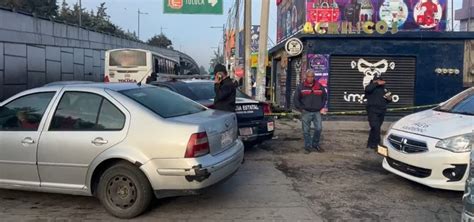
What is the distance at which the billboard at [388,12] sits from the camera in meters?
23.4

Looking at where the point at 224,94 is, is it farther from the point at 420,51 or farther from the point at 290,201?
the point at 420,51

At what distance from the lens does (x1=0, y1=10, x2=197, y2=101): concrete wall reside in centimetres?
2048

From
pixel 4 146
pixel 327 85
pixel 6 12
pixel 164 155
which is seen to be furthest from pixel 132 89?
pixel 6 12

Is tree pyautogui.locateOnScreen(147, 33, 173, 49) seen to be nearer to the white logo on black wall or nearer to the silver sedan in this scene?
the white logo on black wall

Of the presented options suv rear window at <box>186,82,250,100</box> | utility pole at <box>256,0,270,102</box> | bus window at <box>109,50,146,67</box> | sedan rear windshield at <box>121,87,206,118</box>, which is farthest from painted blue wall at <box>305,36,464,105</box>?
sedan rear windshield at <box>121,87,206,118</box>

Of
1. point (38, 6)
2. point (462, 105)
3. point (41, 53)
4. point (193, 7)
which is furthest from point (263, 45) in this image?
point (38, 6)

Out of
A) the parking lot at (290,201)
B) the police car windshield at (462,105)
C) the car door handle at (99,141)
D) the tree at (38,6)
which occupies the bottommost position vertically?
the parking lot at (290,201)

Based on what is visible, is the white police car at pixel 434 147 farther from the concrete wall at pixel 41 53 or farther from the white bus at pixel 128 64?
the white bus at pixel 128 64

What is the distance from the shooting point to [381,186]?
728 cm

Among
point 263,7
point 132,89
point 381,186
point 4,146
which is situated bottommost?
point 381,186

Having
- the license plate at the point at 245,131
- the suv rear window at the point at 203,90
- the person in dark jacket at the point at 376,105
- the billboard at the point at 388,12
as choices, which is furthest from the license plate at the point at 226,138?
the billboard at the point at 388,12

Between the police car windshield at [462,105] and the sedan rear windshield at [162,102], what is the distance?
11.9 ft

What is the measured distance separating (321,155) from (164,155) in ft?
16.3

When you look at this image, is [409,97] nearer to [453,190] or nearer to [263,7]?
[263,7]
